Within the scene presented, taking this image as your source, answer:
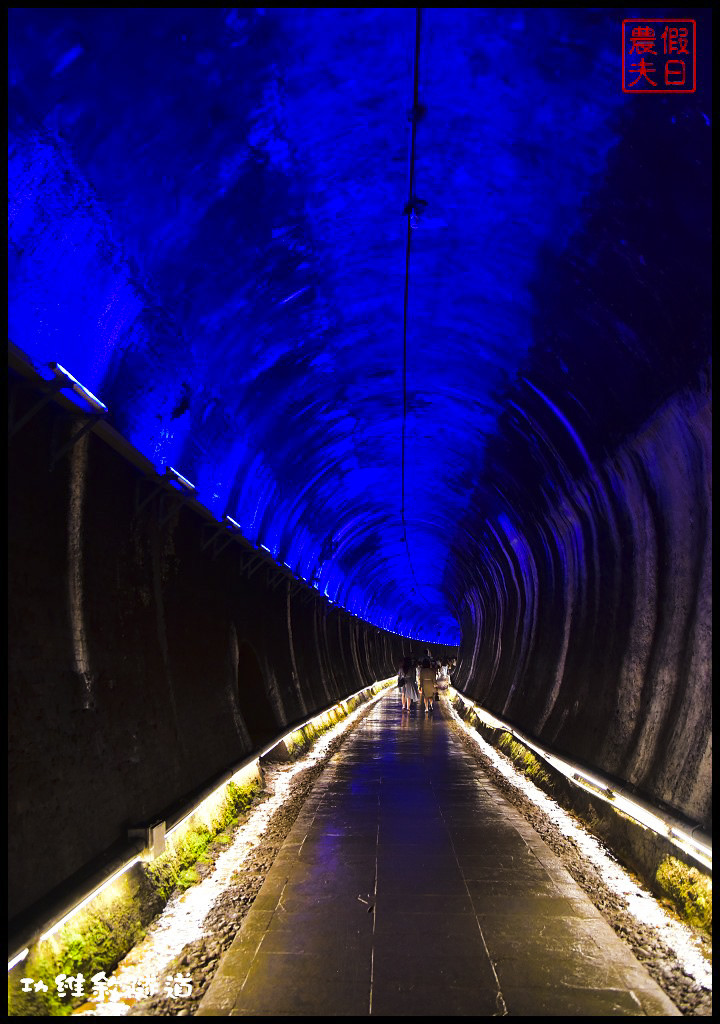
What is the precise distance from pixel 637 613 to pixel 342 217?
5403 millimetres

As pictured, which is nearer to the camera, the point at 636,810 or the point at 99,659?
the point at 99,659

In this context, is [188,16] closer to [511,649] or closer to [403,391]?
[403,391]

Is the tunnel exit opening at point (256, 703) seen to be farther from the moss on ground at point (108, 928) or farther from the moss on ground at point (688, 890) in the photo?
the moss on ground at point (688, 890)

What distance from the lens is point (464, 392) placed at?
38.6 feet

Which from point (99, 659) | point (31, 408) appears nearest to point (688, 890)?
point (99, 659)

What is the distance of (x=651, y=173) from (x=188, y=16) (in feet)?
10.4

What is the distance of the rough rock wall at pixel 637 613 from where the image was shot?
6840 mm

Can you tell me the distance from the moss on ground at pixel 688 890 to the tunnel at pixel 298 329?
67 cm

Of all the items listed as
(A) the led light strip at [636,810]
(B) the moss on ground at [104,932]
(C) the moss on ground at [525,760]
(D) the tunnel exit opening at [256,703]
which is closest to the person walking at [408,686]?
(C) the moss on ground at [525,760]

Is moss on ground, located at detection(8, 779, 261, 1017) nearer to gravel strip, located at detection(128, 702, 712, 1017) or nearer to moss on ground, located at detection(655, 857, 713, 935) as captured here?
gravel strip, located at detection(128, 702, 712, 1017)

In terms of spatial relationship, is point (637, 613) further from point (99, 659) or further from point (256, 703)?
point (256, 703)

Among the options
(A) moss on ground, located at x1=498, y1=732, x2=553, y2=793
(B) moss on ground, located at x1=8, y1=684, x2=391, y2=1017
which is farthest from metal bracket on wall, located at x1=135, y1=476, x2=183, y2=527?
(A) moss on ground, located at x1=498, y1=732, x2=553, y2=793

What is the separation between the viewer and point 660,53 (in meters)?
4.79

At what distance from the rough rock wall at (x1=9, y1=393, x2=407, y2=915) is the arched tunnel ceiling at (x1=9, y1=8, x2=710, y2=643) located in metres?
1.00
